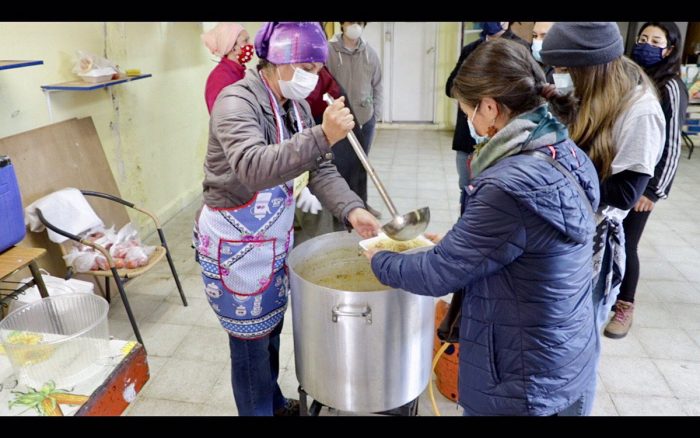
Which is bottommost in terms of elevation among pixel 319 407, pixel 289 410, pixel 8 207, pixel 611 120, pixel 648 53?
pixel 289 410

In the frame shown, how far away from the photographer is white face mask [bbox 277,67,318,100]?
1389 mm

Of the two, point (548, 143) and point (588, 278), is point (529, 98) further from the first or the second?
point (588, 278)

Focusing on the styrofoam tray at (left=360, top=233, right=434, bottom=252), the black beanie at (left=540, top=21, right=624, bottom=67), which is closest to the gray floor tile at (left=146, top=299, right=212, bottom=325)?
the styrofoam tray at (left=360, top=233, right=434, bottom=252)

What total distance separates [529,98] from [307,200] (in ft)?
7.85

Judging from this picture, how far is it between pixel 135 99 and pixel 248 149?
2.55 meters

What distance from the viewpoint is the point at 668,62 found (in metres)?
2.10

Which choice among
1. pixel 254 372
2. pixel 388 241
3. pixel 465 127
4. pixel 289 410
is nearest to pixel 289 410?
pixel 289 410

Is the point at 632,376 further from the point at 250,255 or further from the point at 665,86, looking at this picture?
the point at 250,255

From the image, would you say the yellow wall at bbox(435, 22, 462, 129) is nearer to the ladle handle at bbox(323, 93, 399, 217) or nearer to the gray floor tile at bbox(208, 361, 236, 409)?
the gray floor tile at bbox(208, 361, 236, 409)

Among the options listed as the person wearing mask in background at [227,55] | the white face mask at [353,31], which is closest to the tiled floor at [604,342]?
the person wearing mask in background at [227,55]

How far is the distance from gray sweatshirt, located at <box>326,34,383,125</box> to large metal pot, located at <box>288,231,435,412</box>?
2.22 metres

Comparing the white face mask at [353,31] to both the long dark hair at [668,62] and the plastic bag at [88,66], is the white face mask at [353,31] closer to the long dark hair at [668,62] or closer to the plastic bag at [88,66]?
the plastic bag at [88,66]

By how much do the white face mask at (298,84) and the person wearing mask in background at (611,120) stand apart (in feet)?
2.34
